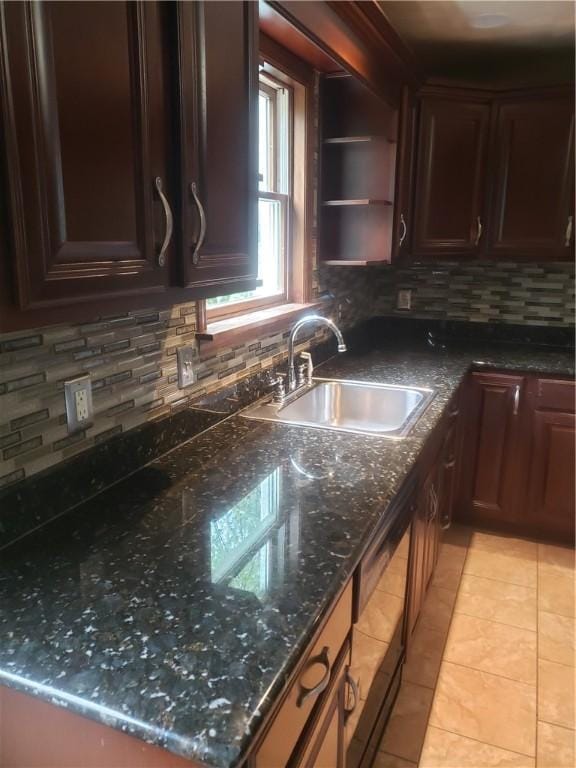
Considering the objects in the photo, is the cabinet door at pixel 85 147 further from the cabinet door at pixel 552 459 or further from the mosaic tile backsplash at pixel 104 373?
the cabinet door at pixel 552 459

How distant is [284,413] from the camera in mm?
2098

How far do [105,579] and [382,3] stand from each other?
235cm

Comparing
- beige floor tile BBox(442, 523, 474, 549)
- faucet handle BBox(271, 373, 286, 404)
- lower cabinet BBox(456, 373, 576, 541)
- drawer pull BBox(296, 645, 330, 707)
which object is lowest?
beige floor tile BBox(442, 523, 474, 549)

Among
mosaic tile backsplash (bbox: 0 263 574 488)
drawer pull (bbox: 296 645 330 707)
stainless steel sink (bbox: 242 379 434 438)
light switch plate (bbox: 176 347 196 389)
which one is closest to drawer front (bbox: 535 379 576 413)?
stainless steel sink (bbox: 242 379 434 438)

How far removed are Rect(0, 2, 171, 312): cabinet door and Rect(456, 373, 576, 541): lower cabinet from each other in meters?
2.20

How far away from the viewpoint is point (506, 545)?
116 inches

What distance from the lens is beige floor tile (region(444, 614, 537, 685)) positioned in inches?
82.7

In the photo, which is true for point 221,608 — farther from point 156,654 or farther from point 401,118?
point 401,118

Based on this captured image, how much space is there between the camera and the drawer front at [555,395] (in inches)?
106

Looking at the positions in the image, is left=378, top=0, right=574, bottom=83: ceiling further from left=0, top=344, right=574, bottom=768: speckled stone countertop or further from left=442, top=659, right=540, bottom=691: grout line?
left=442, top=659, right=540, bottom=691: grout line

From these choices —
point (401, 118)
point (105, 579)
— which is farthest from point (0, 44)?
point (401, 118)

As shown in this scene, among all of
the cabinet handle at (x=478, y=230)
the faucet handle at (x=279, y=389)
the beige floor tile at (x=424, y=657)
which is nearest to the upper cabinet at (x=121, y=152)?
the faucet handle at (x=279, y=389)

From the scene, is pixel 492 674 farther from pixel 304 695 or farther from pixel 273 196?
pixel 273 196

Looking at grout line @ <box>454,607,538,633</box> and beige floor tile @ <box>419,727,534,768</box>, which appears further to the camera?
grout line @ <box>454,607,538,633</box>
